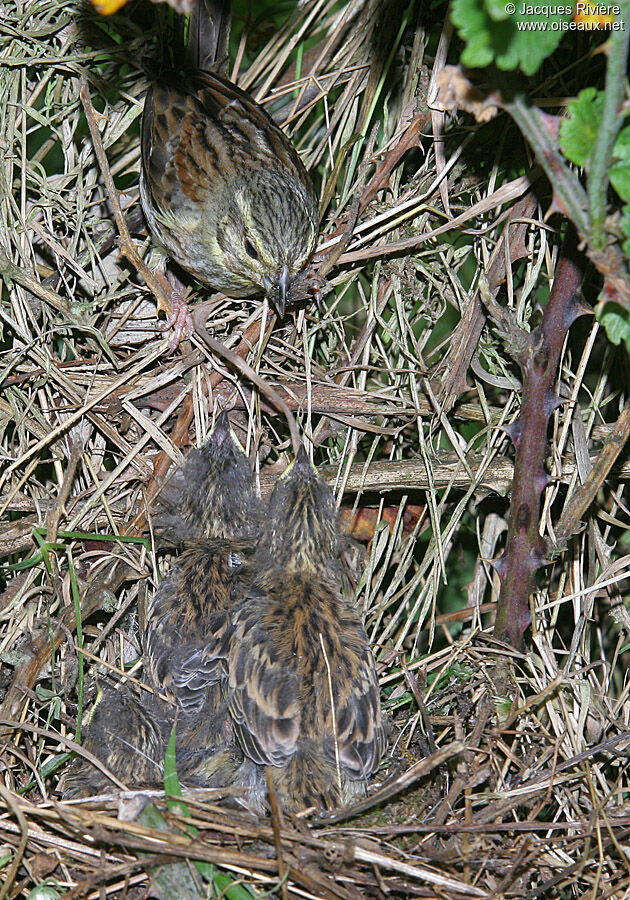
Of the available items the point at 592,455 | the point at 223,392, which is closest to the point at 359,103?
the point at 223,392

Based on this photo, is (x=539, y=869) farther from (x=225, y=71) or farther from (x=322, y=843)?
(x=225, y=71)

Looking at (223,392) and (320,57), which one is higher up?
(320,57)

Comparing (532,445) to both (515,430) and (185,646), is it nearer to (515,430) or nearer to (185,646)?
(515,430)

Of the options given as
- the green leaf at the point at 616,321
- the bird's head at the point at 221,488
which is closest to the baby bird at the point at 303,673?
the bird's head at the point at 221,488

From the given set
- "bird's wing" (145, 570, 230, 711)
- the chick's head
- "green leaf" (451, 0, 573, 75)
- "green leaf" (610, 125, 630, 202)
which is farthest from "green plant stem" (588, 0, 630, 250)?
"bird's wing" (145, 570, 230, 711)

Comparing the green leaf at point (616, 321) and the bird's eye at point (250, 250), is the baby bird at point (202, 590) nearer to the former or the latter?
the bird's eye at point (250, 250)
